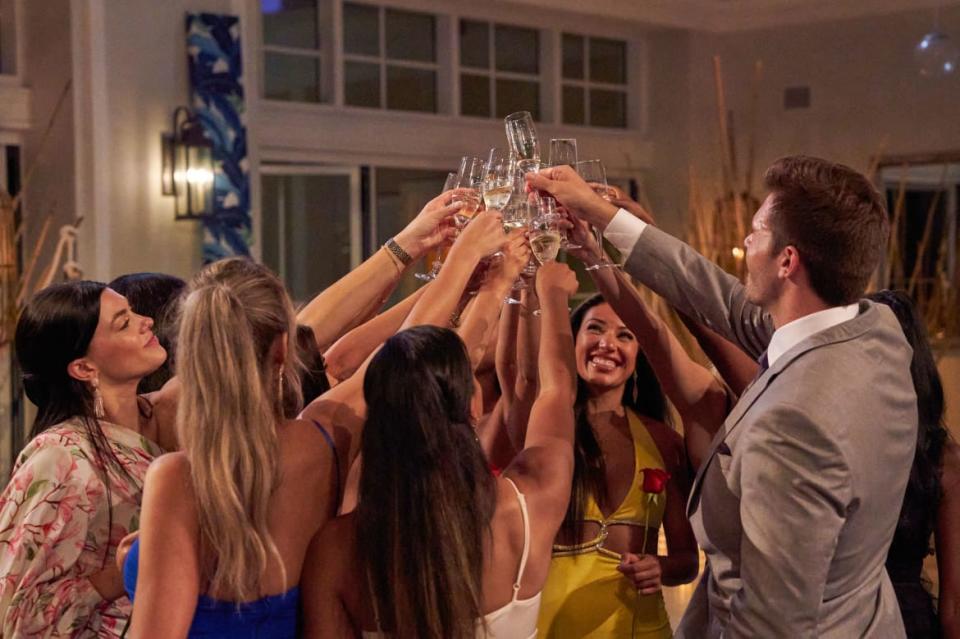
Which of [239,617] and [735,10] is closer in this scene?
[239,617]

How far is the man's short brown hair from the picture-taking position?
1.79m

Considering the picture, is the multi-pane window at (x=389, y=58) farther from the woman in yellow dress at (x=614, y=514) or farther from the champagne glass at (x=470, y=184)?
the champagne glass at (x=470, y=184)

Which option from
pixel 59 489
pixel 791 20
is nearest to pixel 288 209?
pixel 791 20

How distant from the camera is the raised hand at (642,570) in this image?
7.93 feet

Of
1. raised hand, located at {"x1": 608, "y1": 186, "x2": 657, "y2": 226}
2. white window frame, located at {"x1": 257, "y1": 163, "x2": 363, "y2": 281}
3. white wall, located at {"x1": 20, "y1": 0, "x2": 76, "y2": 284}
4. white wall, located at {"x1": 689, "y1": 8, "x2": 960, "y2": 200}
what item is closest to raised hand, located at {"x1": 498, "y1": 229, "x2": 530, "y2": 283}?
raised hand, located at {"x1": 608, "y1": 186, "x2": 657, "y2": 226}

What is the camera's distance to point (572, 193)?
2.21 m

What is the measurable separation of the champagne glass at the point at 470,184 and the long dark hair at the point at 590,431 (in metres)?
0.43

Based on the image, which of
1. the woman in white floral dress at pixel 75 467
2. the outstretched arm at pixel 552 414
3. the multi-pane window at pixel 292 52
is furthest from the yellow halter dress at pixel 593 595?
the multi-pane window at pixel 292 52

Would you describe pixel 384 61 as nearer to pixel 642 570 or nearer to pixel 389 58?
pixel 389 58

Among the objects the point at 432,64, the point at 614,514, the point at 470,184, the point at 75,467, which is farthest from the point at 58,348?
the point at 432,64

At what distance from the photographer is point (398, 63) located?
286 inches

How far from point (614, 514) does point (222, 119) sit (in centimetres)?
398

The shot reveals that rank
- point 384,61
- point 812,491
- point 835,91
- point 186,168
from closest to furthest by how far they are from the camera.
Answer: point 812,491 → point 186,168 → point 384,61 → point 835,91

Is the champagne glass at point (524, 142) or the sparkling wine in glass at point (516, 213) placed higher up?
the champagne glass at point (524, 142)
